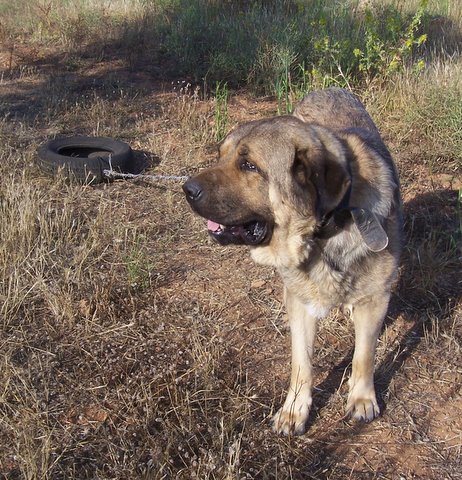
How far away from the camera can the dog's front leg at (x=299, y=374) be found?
2.90m

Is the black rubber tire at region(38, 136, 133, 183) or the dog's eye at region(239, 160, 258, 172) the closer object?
the dog's eye at region(239, 160, 258, 172)

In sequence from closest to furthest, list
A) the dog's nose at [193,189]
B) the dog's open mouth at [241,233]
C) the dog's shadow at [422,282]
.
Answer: the dog's nose at [193,189], the dog's open mouth at [241,233], the dog's shadow at [422,282]

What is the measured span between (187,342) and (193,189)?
1.10 meters

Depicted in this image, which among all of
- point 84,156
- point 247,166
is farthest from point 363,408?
point 84,156

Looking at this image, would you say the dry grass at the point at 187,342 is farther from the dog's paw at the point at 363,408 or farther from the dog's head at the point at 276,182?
the dog's head at the point at 276,182

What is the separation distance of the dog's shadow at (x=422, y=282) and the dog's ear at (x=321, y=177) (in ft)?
3.94

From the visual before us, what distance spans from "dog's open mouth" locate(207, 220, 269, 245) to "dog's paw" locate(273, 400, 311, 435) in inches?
32.5

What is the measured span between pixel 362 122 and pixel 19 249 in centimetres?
235

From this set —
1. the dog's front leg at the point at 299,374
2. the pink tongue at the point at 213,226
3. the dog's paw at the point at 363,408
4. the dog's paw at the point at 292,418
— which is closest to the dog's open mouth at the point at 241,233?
the pink tongue at the point at 213,226

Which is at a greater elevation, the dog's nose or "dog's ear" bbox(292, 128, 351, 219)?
"dog's ear" bbox(292, 128, 351, 219)

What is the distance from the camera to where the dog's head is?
2488 mm

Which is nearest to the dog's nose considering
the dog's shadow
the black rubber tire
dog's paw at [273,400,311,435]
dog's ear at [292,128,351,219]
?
dog's ear at [292,128,351,219]

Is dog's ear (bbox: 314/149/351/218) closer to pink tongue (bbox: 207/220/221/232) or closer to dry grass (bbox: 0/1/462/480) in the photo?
pink tongue (bbox: 207/220/221/232)

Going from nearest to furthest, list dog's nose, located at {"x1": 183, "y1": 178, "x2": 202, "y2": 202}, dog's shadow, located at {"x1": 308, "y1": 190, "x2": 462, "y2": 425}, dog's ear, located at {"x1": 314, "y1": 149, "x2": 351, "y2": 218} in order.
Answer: dog's ear, located at {"x1": 314, "y1": 149, "x2": 351, "y2": 218}, dog's nose, located at {"x1": 183, "y1": 178, "x2": 202, "y2": 202}, dog's shadow, located at {"x1": 308, "y1": 190, "x2": 462, "y2": 425}
